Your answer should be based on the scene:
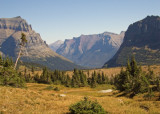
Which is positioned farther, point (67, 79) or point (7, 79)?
point (67, 79)

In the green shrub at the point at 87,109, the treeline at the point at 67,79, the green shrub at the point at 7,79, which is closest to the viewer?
the green shrub at the point at 87,109

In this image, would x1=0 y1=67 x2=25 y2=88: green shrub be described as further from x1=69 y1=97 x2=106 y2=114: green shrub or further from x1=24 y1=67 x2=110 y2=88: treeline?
x1=24 y1=67 x2=110 y2=88: treeline

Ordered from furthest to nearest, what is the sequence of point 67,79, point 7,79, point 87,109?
point 67,79, point 7,79, point 87,109

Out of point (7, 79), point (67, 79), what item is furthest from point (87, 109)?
point (67, 79)

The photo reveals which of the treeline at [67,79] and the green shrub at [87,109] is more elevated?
the green shrub at [87,109]

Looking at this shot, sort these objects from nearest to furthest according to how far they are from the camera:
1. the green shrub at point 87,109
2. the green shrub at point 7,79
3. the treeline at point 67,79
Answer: the green shrub at point 87,109
the green shrub at point 7,79
the treeline at point 67,79

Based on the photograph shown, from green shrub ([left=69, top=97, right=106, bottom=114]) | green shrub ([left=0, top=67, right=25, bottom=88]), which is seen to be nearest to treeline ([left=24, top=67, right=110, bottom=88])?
green shrub ([left=0, top=67, right=25, bottom=88])

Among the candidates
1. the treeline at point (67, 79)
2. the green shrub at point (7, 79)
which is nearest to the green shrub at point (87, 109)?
the green shrub at point (7, 79)

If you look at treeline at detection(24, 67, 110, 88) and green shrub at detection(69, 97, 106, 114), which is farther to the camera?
treeline at detection(24, 67, 110, 88)

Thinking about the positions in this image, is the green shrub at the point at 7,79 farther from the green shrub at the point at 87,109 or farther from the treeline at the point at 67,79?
the treeline at the point at 67,79

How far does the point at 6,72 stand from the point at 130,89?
99.3 ft

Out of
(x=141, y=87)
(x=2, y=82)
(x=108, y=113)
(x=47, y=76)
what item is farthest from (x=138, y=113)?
(x=47, y=76)

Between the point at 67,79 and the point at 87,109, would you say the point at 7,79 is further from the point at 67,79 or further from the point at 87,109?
the point at 67,79

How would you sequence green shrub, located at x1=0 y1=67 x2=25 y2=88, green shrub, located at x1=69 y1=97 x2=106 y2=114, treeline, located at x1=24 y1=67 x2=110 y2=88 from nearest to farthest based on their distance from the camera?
green shrub, located at x1=69 y1=97 x2=106 y2=114 → green shrub, located at x1=0 y1=67 x2=25 y2=88 → treeline, located at x1=24 y1=67 x2=110 y2=88
